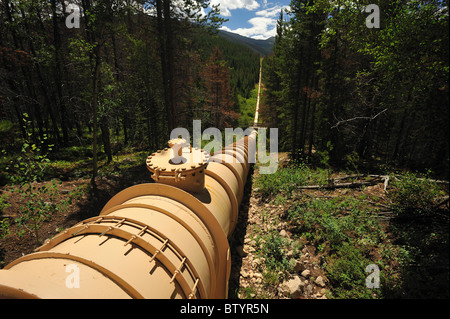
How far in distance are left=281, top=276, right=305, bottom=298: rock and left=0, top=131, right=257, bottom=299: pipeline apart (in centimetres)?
163

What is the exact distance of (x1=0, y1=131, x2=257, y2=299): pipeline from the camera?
2113 millimetres

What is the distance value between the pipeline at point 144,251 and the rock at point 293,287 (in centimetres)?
163

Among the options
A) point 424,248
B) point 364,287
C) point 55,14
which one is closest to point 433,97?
point 424,248

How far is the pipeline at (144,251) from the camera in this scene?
2113 mm

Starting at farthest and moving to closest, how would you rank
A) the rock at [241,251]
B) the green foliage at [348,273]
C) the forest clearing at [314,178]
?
the rock at [241,251] → the green foliage at [348,273] → the forest clearing at [314,178]

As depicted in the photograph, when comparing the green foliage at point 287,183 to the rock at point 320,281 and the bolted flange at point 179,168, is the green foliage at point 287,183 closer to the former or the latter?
the rock at point 320,281

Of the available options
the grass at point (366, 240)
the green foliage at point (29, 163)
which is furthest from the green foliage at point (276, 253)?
the green foliage at point (29, 163)

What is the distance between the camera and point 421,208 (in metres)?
5.26

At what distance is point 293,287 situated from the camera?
4.73 metres

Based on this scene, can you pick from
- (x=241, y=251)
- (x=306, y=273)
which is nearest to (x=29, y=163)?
(x=241, y=251)

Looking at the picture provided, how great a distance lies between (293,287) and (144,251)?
3745 mm

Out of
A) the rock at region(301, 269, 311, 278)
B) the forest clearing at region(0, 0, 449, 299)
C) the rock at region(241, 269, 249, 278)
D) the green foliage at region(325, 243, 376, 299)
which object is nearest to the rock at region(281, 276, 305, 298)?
the forest clearing at region(0, 0, 449, 299)

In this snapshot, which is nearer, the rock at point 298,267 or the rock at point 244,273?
the rock at point 298,267

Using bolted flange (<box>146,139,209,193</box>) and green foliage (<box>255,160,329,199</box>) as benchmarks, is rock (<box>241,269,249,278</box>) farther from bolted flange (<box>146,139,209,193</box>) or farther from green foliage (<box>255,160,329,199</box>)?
green foliage (<box>255,160,329,199</box>)
